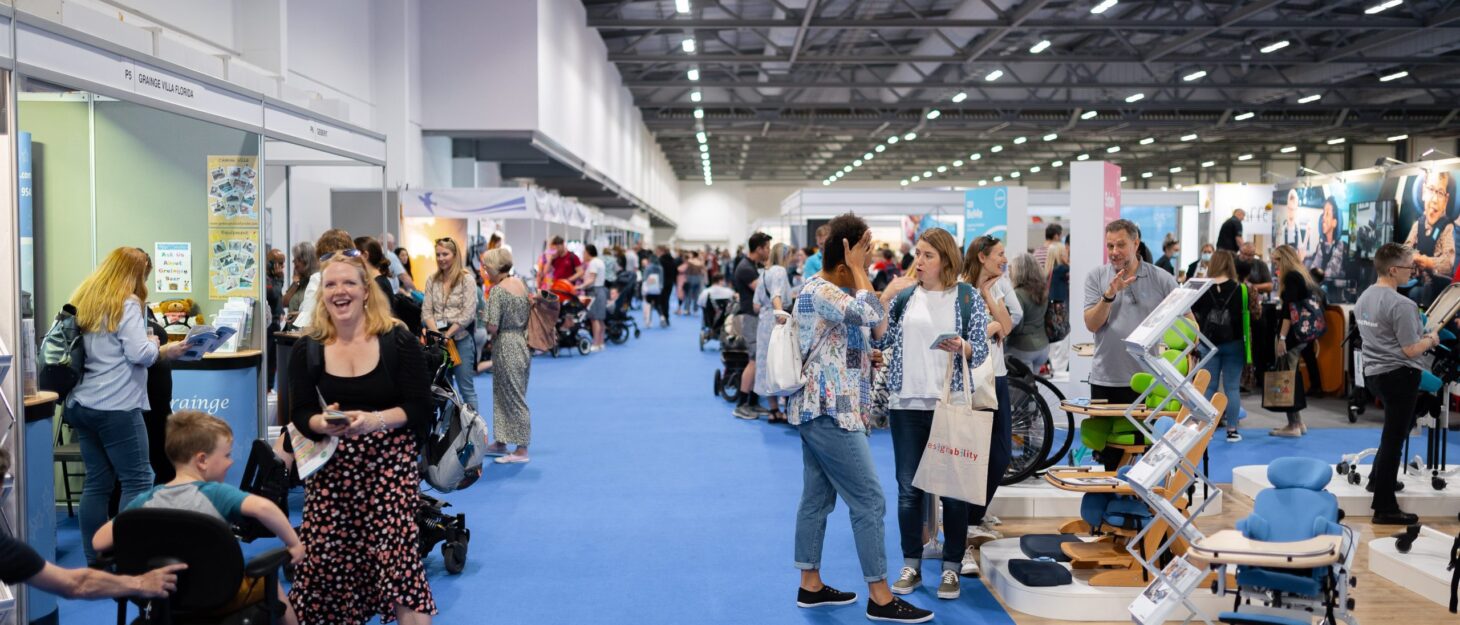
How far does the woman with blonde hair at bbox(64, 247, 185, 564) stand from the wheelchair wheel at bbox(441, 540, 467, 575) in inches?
51.2

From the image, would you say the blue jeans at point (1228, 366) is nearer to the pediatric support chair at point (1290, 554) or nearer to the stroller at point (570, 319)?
the pediatric support chair at point (1290, 554)

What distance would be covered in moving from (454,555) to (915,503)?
75.7 inches

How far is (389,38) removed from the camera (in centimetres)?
1363

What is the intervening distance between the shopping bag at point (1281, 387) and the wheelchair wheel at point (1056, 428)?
5.22ft

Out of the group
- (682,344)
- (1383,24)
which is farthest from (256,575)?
(1383,24)

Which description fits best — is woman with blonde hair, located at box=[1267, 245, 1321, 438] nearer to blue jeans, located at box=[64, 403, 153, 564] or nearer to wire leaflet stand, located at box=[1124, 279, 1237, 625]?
wire leaflet stand, located at box=[1124, 279, 1237, 625]

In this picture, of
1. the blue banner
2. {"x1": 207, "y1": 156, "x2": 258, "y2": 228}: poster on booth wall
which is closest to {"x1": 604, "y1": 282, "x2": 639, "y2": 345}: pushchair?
the blue banner

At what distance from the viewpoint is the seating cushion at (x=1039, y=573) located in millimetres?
4289

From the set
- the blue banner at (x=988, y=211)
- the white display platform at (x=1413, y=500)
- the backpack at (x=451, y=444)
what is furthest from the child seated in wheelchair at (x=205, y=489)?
the blue banner at (x=988, y=211)

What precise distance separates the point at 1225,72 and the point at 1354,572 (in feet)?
71.7

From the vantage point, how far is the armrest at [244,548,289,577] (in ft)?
8.85

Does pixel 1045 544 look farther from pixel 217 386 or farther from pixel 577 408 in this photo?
pixel 577 408

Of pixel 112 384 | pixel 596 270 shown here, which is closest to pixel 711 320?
pixel 596 270

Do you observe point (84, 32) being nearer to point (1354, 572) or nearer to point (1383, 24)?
point (1354, 572)
